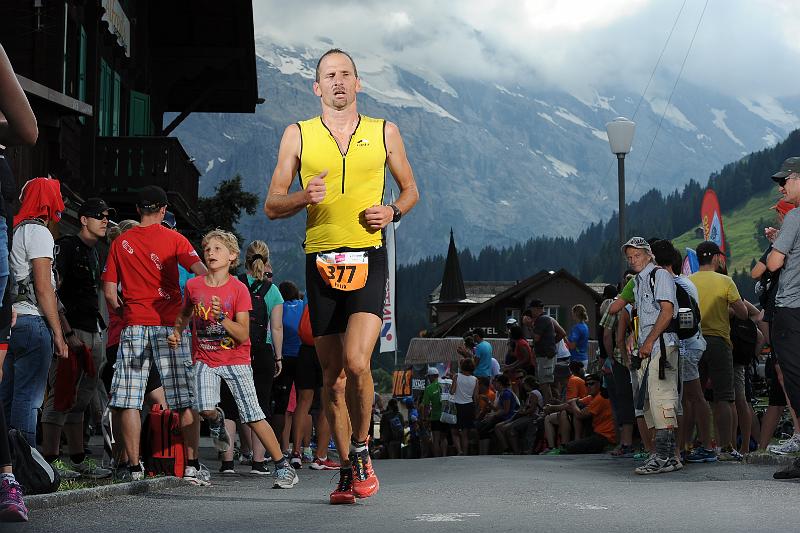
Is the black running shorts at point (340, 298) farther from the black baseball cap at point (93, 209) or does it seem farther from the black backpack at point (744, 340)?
the black backpack at point (744, 340)

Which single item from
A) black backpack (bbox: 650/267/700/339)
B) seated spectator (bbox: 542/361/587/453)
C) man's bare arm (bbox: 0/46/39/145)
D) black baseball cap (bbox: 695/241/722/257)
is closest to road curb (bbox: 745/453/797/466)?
black backpack (bbox: 650/267/700/339)

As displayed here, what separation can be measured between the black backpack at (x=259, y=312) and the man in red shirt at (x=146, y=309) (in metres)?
2.04

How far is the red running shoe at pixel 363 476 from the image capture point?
7297mm

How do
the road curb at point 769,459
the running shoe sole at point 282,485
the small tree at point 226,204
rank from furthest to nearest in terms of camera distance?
the small tree at point 226,204 < the road curb at point 769,459 < the running shoe sole at point 282,485

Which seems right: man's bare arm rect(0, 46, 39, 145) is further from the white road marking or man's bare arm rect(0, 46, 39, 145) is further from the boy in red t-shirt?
the boy in red t-shirt

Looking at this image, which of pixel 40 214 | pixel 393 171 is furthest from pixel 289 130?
pixel 40 214

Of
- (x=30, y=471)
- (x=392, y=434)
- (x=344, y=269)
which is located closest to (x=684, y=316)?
(x=344, y=269)

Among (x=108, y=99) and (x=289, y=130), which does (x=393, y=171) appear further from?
(x=108, y=99)

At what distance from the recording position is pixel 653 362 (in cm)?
1079

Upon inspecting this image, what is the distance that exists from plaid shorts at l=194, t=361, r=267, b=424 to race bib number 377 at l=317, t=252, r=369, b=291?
269 cm

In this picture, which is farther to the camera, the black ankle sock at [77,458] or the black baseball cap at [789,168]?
the black ankle sock at [77,458]

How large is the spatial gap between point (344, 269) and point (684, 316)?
4.62 m

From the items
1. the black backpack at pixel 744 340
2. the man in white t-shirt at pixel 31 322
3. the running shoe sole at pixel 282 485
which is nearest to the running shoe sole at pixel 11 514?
the man in white t-shirt at pixel 31 322

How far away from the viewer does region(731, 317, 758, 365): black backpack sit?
41.0ft
